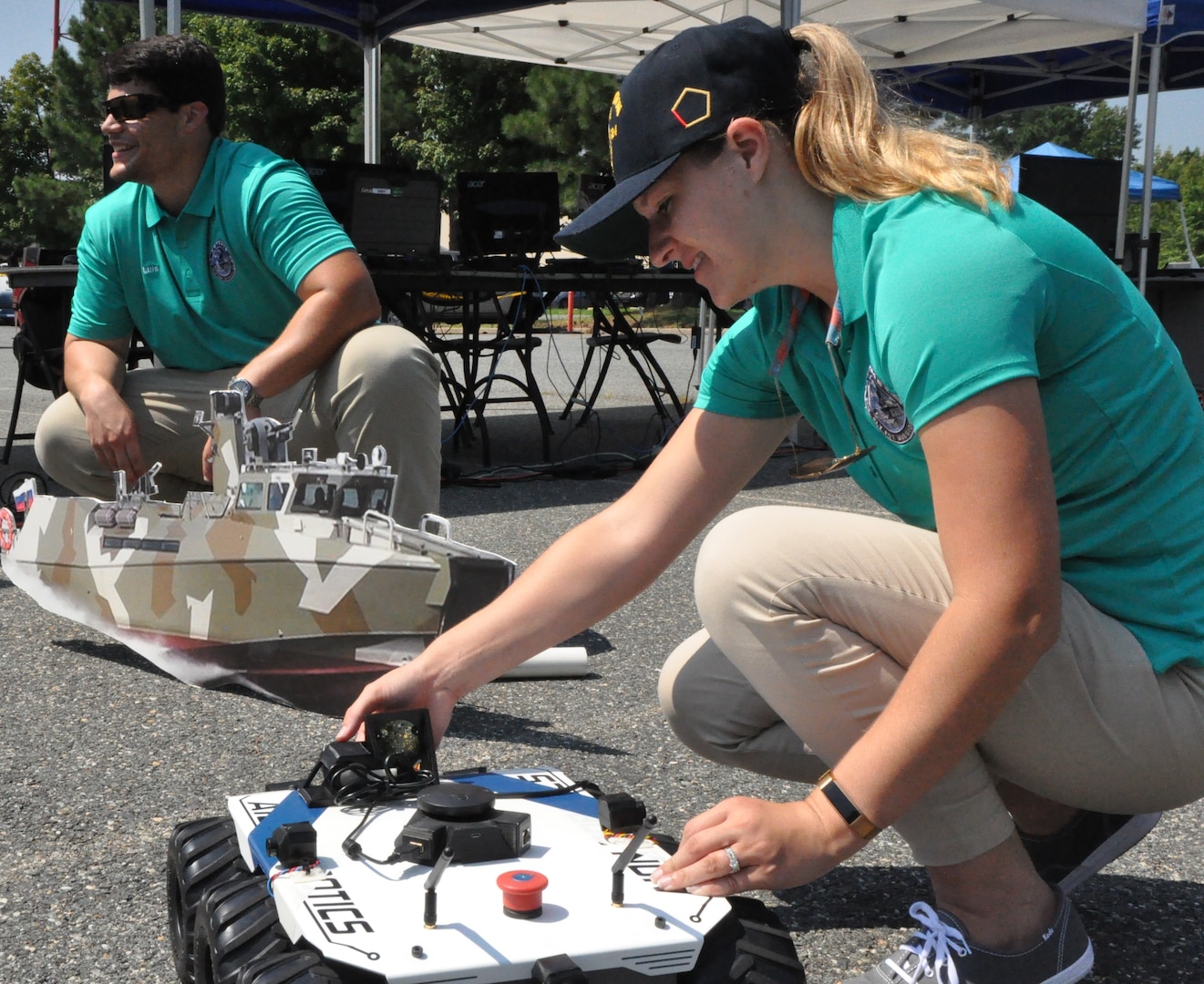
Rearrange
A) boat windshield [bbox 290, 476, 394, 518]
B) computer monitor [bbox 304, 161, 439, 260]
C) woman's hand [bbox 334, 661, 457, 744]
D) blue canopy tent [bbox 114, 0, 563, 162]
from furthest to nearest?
blue canopy tent [bbox 114, 0, 563, 162], computer monitor [bbox 304, 161, 439, 260], boat windshield [bbox 290, 476, 394, 518], woman's hand [bbox 334, 661, 457, 744]

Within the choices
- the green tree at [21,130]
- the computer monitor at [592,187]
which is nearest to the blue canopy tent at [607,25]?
the computer monitor at [592,187]

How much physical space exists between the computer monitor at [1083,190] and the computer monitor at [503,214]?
2980 millimetres

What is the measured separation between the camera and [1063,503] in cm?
151

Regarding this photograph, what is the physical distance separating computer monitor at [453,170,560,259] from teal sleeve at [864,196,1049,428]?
5146mm

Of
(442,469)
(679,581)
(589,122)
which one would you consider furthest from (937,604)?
(589,122)

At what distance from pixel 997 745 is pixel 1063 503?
297 mm

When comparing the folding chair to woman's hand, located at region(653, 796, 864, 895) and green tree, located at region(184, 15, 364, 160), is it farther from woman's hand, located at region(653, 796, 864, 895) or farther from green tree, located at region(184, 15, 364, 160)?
green tree, located at region(184, 15, 364, 160)

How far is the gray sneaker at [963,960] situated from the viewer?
1428 millimetres

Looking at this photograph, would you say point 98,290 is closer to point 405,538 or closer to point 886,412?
point 405,538

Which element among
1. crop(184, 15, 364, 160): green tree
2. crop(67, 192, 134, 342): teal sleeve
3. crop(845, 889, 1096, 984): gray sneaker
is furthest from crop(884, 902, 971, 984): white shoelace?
crop(184, 15, 364, 160): green tree

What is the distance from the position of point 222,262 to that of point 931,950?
2468 millimetres

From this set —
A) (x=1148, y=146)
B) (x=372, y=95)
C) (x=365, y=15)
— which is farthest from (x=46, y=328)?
(x=1148, y=146)

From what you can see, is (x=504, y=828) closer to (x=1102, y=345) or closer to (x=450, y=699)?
(x=450, y=699)

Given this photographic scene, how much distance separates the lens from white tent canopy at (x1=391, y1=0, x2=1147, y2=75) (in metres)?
8.59
